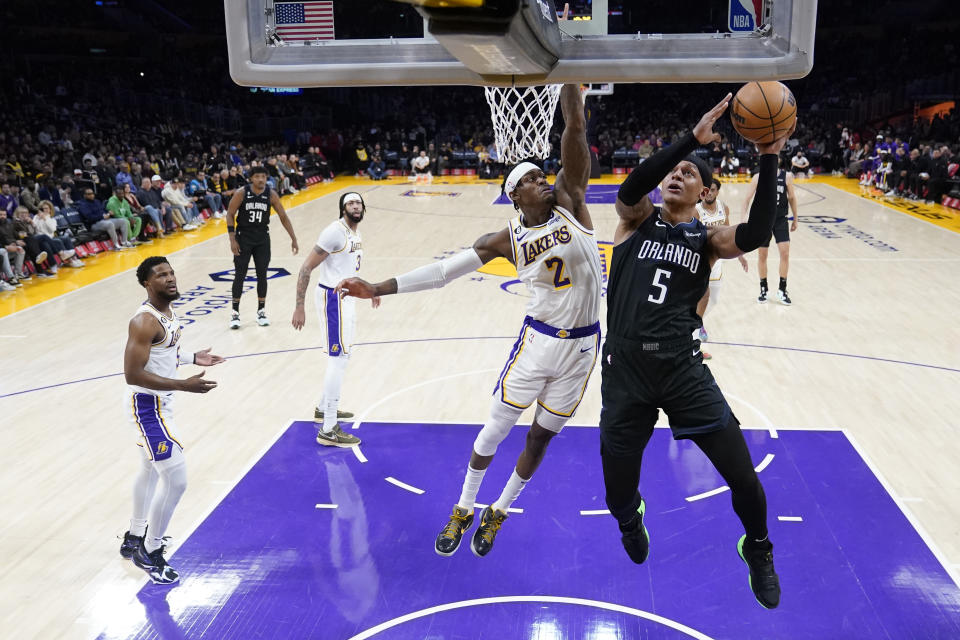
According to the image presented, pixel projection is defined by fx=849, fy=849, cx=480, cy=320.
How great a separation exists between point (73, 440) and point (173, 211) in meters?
10.7

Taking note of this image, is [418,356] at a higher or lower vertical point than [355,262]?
lower

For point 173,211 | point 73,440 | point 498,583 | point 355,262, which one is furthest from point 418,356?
point 173,211

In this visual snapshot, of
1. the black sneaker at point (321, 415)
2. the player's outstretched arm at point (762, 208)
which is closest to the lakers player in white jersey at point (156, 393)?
the black sneaker at point (321, 415)

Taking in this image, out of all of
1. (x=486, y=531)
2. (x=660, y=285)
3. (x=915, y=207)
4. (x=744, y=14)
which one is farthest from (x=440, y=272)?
(x=915, y=207)

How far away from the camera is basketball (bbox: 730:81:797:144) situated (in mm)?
3490

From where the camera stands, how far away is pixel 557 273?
448 cm

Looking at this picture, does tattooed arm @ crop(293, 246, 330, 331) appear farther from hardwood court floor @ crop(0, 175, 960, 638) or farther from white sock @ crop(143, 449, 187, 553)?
white sock @ crop(143, 449, 187, 553)

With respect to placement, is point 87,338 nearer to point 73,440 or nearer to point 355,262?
point 73,440

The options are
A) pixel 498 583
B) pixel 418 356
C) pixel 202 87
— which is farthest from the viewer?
pixel 202 87

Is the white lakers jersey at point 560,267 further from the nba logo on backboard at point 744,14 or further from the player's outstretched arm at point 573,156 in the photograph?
the nba logo on backboard at point 744,14

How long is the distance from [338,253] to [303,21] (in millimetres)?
2808

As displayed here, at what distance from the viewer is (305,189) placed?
24672 mm

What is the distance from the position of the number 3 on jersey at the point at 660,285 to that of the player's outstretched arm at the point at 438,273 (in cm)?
93

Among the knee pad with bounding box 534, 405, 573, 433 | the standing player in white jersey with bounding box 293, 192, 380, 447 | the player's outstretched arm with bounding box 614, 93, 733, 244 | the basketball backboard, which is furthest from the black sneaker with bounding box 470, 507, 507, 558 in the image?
the basketball backboard
